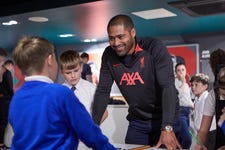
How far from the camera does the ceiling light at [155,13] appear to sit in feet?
15.5

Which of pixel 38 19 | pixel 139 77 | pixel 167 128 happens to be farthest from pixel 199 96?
pixel 38 19

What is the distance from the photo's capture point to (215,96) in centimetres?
166

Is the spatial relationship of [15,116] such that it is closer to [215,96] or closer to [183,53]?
[215,96]

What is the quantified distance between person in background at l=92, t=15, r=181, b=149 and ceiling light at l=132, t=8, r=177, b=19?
3021mm

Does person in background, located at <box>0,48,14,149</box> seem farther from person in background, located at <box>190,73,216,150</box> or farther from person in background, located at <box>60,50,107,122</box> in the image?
person in background, located at <box>190,73,216,150</box>

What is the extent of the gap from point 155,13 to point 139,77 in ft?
11.0

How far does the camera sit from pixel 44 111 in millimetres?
964

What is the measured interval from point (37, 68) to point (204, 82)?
2.82 m

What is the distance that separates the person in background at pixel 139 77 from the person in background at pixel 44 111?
2.18 feet

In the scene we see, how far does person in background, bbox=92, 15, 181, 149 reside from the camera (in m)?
1.64

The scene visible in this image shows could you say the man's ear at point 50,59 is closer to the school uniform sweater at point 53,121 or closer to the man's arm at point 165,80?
the school uniform sweater at point 53,121

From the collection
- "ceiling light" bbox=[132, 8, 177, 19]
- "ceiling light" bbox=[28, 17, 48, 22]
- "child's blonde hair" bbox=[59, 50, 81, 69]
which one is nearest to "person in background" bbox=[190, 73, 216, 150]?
"ceiling light" bbox=[132, 8, 177, 19]

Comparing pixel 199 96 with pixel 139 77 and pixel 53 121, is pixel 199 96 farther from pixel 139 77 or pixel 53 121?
pixel 53 121

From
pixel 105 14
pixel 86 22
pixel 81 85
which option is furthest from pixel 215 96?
pixel 86 22
